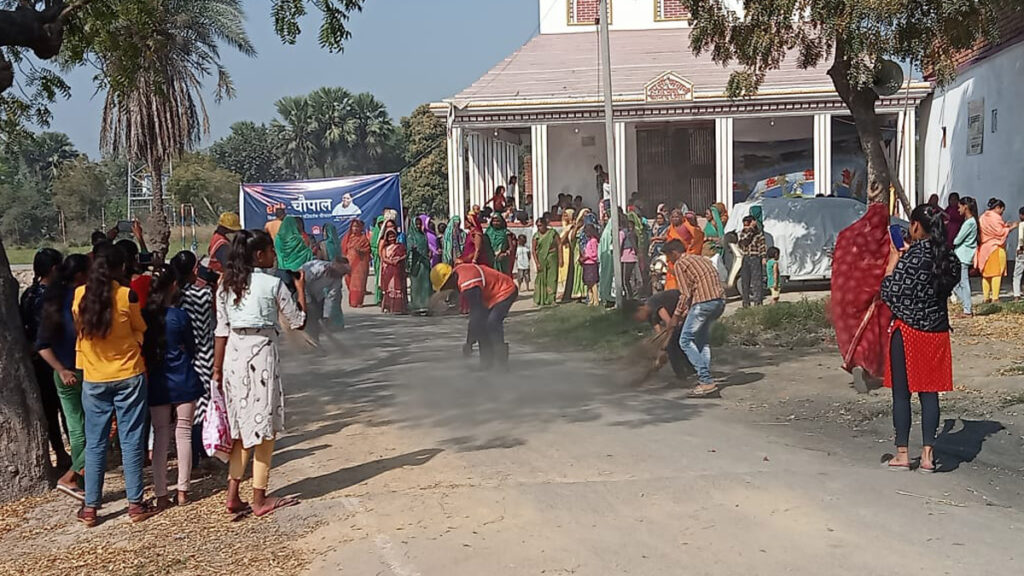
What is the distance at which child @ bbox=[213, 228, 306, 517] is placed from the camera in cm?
602

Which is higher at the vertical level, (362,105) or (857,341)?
(362,105)

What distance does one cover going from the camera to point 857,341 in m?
8.60

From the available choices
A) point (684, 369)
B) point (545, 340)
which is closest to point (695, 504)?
point (684, 369)

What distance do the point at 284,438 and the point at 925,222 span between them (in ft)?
16.7

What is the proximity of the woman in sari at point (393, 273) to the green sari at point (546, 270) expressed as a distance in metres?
2.40

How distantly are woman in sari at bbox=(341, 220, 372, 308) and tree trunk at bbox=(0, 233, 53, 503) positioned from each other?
11.4 metres

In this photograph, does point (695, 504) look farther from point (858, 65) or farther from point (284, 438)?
point (858, 65)

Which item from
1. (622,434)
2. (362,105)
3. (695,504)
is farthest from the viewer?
(362,105)

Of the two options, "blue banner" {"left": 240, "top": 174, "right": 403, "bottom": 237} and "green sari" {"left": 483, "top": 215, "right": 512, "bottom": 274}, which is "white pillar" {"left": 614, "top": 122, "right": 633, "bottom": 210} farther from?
"green sari" {"left": 483, "top": 215, "right": 512, "bottom": 274}

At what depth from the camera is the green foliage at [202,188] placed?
52.2m

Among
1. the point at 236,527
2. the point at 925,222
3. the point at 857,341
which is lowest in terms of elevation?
the point at 236,527

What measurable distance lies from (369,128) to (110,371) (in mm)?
63470

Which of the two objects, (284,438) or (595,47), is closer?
(284,438)

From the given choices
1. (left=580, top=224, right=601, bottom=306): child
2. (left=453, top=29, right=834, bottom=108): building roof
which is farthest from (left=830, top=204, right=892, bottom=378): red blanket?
(left=453, top=29, right=834, bottom=108): building roof
